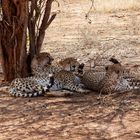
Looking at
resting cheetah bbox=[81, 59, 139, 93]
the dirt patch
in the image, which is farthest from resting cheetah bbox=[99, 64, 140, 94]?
the dirt patch

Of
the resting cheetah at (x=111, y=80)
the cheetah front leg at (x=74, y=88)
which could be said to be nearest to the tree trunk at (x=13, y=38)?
the cheetah front leg at (x=74, y=88)

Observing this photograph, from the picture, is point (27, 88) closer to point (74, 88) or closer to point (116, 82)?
point (74, 88)

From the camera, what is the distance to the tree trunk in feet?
23.6

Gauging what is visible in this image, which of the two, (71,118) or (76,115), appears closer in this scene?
(71,118)

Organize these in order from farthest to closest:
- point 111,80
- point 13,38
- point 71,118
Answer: point 13,38 < point 111,80 < point 71,118

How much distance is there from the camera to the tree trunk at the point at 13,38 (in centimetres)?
719

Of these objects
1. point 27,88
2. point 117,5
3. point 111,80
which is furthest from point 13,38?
point 117,5

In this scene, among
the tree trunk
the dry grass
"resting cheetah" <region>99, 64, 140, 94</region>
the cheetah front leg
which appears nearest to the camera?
"resting cheetah" <region>99, 64, 140, 94</region>

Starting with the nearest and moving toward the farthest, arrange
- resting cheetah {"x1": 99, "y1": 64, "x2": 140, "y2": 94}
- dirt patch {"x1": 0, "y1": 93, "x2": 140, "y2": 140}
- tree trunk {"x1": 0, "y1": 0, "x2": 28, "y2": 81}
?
dirt patch {"x1": 0, "y1": 93, "x2": 140, "y2": 140} < resting cheetah {"x1": 99, "y1": 64, "x2": 140, "y2": 94} < tree trunk {"x1": 0, "y1": 0, "x2": 28, "y2": 81}

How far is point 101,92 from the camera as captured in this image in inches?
261

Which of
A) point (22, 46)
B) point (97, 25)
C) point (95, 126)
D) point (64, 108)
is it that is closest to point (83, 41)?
point (97, 25)

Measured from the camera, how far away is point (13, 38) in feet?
24.1

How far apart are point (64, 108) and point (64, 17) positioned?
8755 mm

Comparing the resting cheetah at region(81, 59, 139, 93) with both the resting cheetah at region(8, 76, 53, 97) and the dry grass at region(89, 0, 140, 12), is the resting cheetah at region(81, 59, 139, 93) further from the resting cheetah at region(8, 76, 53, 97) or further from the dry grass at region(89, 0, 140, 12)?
the dry grass at region(89, 0, 140, 12)
